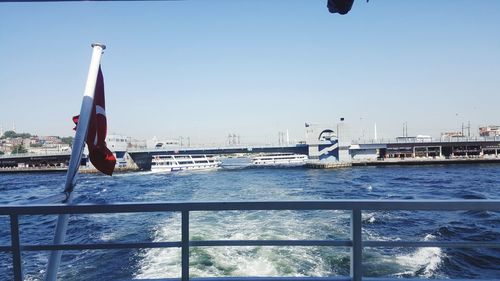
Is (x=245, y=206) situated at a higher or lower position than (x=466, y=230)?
higher

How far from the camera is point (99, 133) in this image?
13.0 ft

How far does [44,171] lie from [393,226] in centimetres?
9749

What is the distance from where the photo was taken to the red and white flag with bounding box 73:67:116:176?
388cm

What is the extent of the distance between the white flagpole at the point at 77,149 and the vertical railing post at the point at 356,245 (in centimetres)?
218

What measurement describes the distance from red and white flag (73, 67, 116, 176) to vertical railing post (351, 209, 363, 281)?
8.86 feet

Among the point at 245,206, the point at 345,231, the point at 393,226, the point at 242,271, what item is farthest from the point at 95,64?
the point at 393,226

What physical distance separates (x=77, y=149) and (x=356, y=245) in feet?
8.17

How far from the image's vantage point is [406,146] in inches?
3580

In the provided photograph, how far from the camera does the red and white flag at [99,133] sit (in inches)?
153

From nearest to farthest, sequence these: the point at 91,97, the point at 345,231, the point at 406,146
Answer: the point at 91,97
the point at 345,231
the point at 406,146

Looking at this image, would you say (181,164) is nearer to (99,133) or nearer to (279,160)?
(279,160)

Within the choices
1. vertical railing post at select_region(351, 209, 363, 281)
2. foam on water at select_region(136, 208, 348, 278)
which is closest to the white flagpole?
vertical railing post at select_region(351, 209, 363, 281)

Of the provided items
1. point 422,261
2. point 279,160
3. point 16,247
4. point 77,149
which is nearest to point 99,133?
point 77,149

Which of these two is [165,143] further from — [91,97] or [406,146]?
[91,97]
